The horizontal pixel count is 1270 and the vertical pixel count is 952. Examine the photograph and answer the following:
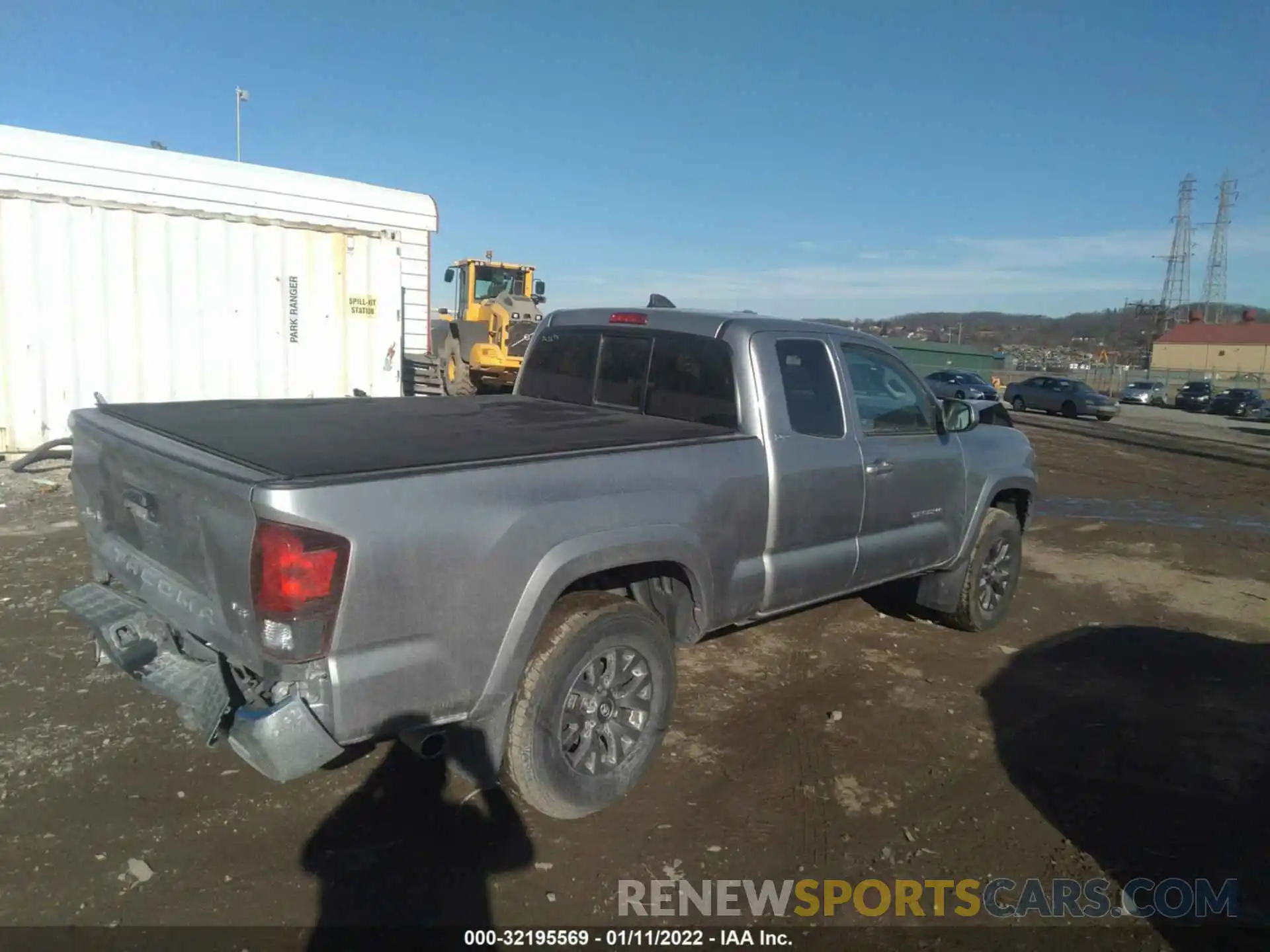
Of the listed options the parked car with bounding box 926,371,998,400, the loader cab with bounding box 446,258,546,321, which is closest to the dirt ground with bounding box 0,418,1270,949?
the loader cab with bounding box 446,258,546,321

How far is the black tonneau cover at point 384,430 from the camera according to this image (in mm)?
2818

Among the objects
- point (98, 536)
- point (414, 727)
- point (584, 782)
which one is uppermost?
point (98, 536)

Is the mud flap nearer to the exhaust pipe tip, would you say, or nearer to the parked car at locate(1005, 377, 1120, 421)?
the exhaust pipe tip

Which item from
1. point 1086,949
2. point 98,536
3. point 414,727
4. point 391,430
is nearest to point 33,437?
point 98,536

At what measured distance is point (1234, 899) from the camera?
122 inches

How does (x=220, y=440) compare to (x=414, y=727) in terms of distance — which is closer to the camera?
(x=414, y=727)

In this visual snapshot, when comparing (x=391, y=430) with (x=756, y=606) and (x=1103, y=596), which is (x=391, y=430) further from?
(x=1103, y=596)

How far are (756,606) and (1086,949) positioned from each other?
5.68 feet

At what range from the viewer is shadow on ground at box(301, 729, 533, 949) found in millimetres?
2832

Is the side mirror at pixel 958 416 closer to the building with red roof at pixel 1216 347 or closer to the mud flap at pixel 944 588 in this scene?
the mud flap at pixel 944 588

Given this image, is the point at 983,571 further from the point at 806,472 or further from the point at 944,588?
the point at 806,472

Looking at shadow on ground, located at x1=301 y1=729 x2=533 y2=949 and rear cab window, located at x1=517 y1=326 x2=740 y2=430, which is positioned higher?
rear cab window, located at x1=517 y1=326 x2=740 y2=430

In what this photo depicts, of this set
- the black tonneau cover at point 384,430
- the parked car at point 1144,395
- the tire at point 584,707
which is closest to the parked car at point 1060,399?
the parked car at point 1144,395

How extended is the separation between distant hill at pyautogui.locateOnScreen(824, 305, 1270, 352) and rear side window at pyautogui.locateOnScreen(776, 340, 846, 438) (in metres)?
84.6
